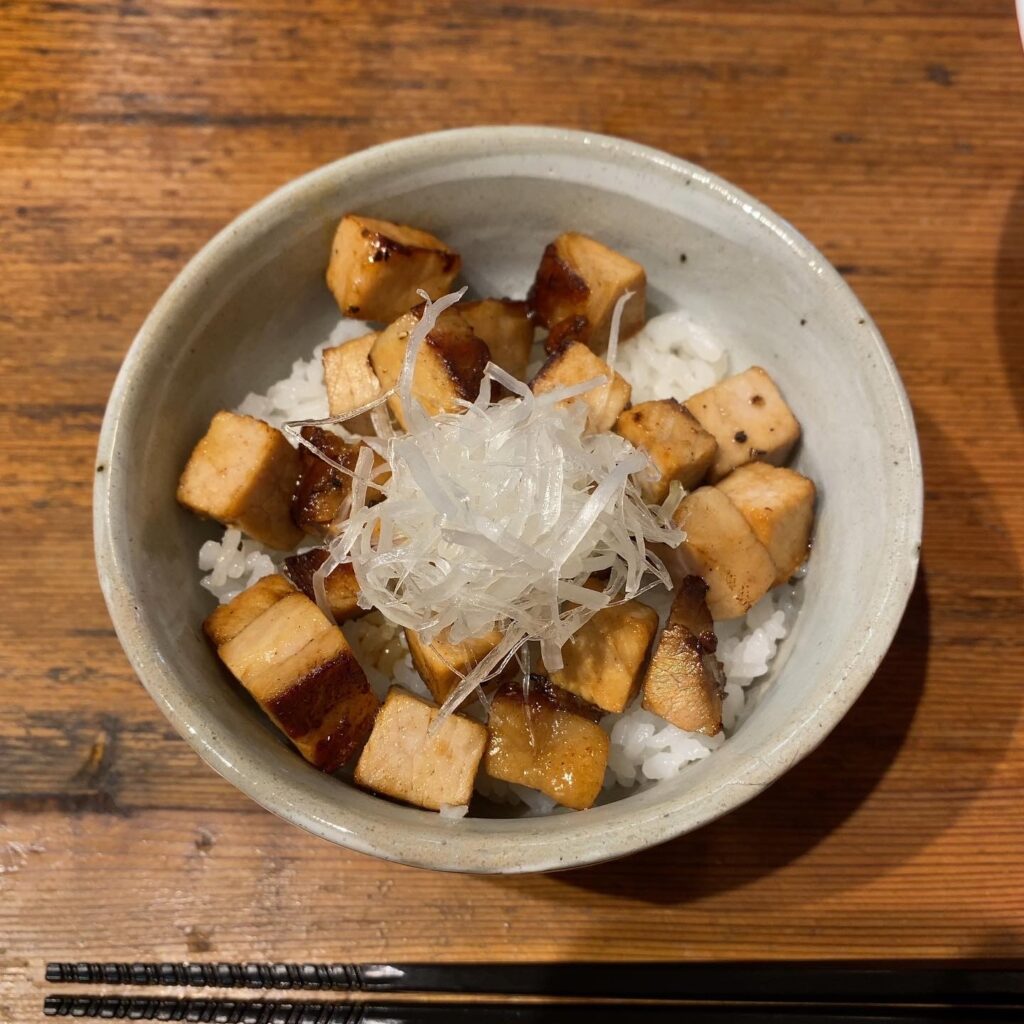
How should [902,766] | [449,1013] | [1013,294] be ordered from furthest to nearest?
[1013,294] → [902,766] → [449,1013]

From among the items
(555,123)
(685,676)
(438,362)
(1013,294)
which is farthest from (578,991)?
(555,123)

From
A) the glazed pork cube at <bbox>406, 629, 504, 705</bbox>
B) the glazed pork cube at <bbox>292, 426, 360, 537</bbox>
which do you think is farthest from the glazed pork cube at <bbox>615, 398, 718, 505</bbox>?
the glazed pork cube at <bbox>292, 426, 360, 537</bbox>

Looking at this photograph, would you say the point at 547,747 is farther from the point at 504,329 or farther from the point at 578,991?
the point at 504,329

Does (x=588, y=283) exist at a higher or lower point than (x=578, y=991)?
higher

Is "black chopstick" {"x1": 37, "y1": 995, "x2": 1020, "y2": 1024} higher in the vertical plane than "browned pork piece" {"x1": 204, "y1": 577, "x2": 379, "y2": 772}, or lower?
lower

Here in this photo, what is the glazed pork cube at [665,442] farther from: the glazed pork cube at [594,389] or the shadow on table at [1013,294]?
the shadow on table at [1013,294]

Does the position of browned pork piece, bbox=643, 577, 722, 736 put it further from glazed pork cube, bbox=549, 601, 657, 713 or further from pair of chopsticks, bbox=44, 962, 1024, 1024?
pair of chopsticks, bbox=44, 962, 1024, 1024
